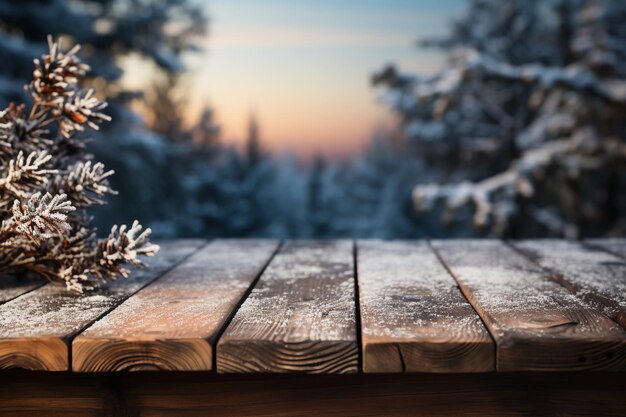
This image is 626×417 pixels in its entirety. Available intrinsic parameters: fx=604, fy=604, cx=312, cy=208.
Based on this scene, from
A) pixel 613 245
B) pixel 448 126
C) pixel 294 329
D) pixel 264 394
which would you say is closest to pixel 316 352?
pixel 294 329

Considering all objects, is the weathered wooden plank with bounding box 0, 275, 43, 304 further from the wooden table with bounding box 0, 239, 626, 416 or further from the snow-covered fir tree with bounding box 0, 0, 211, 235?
the snow-covered fir tree with bounding box 0, 0, 211, 235

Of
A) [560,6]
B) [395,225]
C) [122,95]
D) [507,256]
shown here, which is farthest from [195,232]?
[507,256]

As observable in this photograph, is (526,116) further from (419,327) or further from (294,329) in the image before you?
(294,329)

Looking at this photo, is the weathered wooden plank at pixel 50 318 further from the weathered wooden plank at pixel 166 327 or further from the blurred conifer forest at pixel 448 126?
the blurred conifer forest at pixel 448 126

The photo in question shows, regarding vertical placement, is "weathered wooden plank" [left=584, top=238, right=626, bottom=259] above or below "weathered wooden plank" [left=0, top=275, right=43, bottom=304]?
below

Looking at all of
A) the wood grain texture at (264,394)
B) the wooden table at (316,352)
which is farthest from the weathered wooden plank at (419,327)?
the wood grain texture at (264,394)

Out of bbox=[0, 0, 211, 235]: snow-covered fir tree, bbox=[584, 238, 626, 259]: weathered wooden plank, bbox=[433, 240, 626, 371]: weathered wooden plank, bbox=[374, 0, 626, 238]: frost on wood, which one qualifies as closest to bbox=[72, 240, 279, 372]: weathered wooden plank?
bbox=[433, 240, 626, 371]: weathered wooden plank
